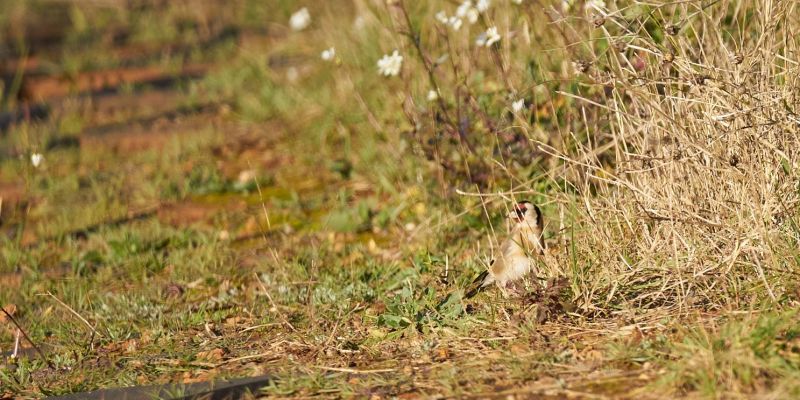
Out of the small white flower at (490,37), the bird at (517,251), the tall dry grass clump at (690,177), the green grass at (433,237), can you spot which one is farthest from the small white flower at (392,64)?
the bird at (517,251)

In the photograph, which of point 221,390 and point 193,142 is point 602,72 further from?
point 193,142

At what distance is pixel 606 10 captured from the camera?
4516mm

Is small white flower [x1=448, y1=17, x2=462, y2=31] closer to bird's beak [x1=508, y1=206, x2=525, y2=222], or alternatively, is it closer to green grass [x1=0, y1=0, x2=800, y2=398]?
green grass [x1=0, y1=0, x2=800, y2=398]

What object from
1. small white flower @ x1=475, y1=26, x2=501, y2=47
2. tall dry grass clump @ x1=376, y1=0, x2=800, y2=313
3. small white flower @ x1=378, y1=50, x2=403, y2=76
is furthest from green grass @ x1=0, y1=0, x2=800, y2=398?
small white flower @ x1=378, y1=50, x2=403, y2=76

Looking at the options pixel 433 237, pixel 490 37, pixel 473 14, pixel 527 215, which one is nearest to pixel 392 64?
pixel 473 14

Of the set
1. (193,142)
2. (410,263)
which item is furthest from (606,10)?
(193,142)

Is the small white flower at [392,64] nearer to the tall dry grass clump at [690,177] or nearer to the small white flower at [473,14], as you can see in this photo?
the small white flower at [473,14]

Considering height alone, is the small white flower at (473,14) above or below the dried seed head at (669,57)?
below

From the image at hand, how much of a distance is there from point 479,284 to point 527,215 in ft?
1.08

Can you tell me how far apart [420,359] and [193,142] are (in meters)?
3.80

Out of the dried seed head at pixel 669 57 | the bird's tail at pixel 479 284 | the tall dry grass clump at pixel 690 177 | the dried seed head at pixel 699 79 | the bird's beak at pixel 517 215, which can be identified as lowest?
the bird's tail at pixel 479 284

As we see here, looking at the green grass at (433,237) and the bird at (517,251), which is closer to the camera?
the green grass at (433,237)

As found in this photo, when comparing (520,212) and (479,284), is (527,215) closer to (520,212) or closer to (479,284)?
(520,212)

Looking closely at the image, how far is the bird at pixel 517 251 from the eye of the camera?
421cm
